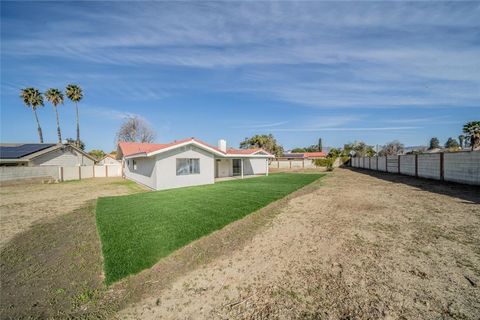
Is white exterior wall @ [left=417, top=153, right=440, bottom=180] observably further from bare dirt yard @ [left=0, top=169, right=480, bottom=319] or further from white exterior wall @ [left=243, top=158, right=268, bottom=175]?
white exterior wall @ [left=243, top=158, right=268, bottom=175]

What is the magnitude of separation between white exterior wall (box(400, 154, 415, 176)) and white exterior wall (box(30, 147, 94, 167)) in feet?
116

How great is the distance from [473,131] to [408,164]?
68.7ft

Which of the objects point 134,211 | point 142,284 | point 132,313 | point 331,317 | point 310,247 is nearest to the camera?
point 331,317

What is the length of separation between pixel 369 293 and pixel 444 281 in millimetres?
1309

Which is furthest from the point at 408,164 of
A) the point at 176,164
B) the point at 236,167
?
the point at 176,164

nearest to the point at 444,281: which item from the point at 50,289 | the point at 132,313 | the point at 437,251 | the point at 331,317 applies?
the point at 437,251

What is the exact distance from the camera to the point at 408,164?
20.2 meters

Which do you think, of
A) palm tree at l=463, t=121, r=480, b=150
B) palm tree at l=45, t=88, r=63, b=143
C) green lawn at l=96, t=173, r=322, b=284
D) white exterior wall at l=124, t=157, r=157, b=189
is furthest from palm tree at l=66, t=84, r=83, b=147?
palm tree at l=463, t=121, r=480, b=150

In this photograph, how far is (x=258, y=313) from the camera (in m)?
3.16

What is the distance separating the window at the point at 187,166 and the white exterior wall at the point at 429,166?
54.6 feet

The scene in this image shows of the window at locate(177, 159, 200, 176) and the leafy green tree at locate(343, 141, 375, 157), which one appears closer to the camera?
the window at locate(177, 159, 200, 176)

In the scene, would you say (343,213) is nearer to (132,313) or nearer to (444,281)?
(444,281)

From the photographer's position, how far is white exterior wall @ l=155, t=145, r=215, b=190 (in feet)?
49.6

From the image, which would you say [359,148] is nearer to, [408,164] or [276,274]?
[408,164]
